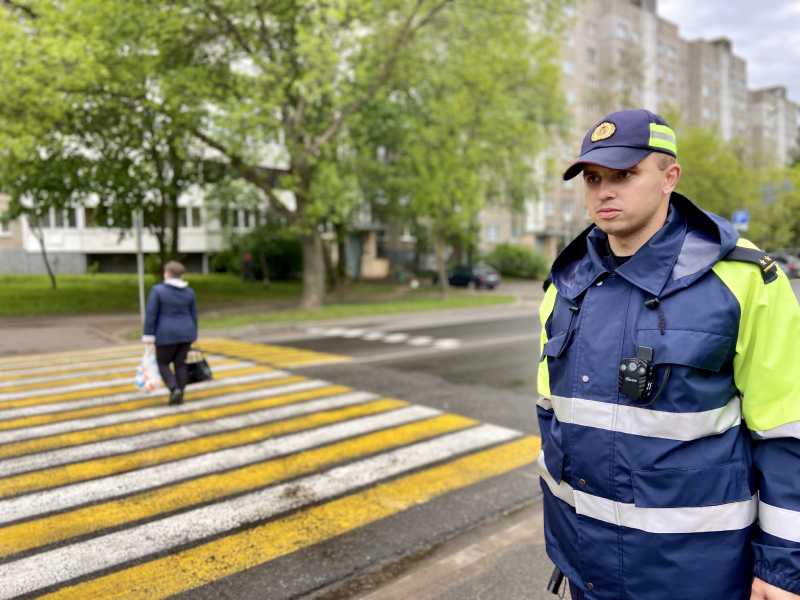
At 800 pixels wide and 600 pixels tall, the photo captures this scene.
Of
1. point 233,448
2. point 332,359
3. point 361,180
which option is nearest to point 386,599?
point 233,448

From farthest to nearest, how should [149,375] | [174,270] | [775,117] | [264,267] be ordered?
[775,117], [264,267], [174,270], [149,375]

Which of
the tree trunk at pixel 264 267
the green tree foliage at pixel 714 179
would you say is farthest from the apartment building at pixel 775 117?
the tree trunk at pixel 264 267

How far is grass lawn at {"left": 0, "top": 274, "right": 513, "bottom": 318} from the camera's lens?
1943cm

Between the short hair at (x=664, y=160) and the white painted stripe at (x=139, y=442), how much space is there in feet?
18.2

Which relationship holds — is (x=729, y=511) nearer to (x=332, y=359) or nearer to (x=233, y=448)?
(x=233, y=448)

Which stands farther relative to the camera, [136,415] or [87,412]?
[87,412]

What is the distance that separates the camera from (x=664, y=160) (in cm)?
Answer: 185

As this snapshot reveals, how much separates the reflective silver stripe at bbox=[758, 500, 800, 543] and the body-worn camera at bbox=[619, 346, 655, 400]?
1.51 ft

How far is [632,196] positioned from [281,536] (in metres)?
3.38

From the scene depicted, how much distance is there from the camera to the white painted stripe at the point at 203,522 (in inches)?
139

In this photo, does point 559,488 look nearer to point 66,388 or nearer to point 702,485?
point 702,485

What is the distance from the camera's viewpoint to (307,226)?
19922 millimetres

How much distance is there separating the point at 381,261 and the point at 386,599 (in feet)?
139

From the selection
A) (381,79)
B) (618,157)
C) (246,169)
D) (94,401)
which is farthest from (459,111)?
(618,157)
